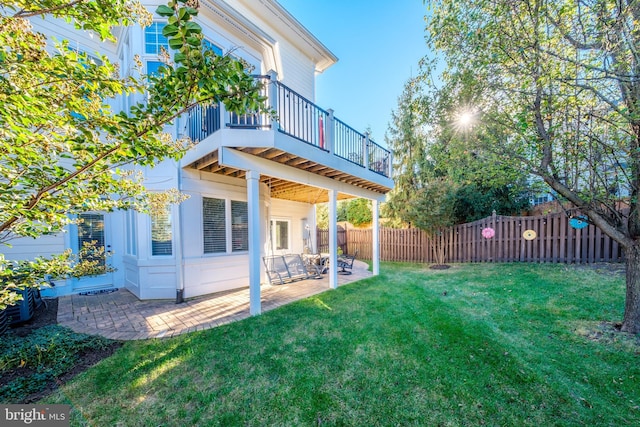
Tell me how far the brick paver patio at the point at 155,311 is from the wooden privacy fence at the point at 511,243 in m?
6.94

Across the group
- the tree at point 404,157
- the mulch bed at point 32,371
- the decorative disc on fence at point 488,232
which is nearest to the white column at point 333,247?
the mulch bed at point 32,371

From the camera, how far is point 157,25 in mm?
5855

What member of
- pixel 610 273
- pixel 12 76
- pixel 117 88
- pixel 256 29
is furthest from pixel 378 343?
pixel 256 29

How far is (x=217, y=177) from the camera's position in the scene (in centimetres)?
646

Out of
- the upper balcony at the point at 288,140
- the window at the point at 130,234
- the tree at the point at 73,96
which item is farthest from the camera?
the window at the point at 130,234

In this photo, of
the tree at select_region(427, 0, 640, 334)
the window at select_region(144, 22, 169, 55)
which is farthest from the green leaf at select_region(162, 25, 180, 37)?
the window at select_region(144, 22, 169, 55)

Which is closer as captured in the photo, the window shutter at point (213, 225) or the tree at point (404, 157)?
the window shutter at point (213, 225)

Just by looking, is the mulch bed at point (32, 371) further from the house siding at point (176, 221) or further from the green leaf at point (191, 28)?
the green leaf at point (191, 28)

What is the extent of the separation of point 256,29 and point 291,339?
7915mm

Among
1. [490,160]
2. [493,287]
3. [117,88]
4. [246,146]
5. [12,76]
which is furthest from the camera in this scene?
[493,287]

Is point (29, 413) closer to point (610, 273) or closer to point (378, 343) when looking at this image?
point (378, 343)

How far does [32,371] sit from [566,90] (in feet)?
28.4

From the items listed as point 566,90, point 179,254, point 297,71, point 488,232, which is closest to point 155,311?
point 179,254

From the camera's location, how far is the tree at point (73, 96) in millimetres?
1506
